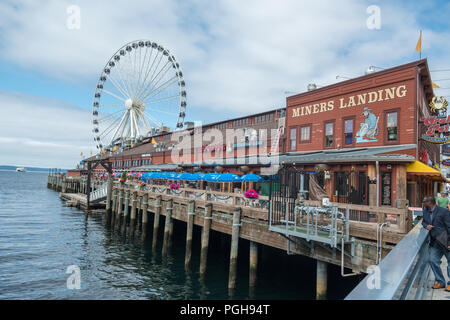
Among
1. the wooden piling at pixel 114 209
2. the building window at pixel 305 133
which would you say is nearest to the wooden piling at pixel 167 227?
the building window at pixel 305 133

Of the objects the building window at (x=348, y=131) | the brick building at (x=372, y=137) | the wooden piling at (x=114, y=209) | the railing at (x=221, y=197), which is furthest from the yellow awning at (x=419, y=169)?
the wooden piling at (x=114, y=209)

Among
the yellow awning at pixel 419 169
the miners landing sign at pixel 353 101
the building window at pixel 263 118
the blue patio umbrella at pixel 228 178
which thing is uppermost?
the building window at pixel 263 118

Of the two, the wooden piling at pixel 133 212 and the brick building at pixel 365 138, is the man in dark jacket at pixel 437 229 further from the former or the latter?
the wooden piling at pixel 133 212

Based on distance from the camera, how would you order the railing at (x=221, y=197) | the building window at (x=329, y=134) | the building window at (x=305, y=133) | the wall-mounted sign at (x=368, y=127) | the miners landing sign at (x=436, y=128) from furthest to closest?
the building window at (x=305, y=133) → the building window at (x=329, y=134) → the wall-mounted sign at (x=368, y=127) → the miners landing sign at (x=436, y=128) → the railing at (x=221, y=197)

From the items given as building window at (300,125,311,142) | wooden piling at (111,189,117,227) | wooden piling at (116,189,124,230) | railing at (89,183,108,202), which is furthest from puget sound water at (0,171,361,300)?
railing at (89,183,108,202)

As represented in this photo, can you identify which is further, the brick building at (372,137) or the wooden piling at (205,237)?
the brick building at (372,137)

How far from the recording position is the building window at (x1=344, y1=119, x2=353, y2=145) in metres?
22.1

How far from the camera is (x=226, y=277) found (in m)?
16.8

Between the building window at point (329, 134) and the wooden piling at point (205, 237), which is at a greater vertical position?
the building window at point (329, 134)

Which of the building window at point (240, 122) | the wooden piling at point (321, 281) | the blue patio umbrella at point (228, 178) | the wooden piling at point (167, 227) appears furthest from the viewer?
the building window at point (240, 122)

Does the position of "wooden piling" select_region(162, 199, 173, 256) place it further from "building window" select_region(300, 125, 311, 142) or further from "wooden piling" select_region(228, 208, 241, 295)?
"building window" select_region(300, 125, 311, 142)

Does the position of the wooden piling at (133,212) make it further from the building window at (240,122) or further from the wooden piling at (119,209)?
the building window at (240,122)

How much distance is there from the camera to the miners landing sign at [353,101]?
64.6 feet

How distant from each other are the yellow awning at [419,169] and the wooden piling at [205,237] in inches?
440
